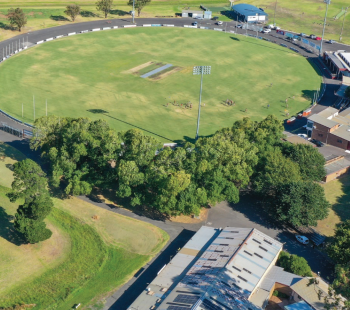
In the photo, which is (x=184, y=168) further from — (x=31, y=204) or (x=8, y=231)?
(x=8, y=231)

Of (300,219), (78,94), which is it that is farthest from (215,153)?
(78,94)

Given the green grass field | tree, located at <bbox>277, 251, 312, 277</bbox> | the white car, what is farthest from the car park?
the green grass field

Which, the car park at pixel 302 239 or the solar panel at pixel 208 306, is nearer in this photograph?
the solar panel at pixel 208 306

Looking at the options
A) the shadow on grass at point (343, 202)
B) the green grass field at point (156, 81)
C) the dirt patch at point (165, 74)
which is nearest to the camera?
the shadow on grass at point (343, 202)

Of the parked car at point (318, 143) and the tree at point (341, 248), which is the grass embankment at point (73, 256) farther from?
the parked car at point (318, 143)

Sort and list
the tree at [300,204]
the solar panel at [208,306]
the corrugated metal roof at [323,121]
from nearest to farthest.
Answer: the solar panel at [208,306], the tree at [300,204], the corrugated metal roof at [323,121]

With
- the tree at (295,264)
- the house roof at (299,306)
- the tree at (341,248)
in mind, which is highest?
the tree at (341,248)

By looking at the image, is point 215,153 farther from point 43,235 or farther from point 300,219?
point 43,235

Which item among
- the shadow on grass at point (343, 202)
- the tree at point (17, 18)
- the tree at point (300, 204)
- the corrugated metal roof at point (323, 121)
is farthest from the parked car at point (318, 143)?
the tree at point (17, 18)
